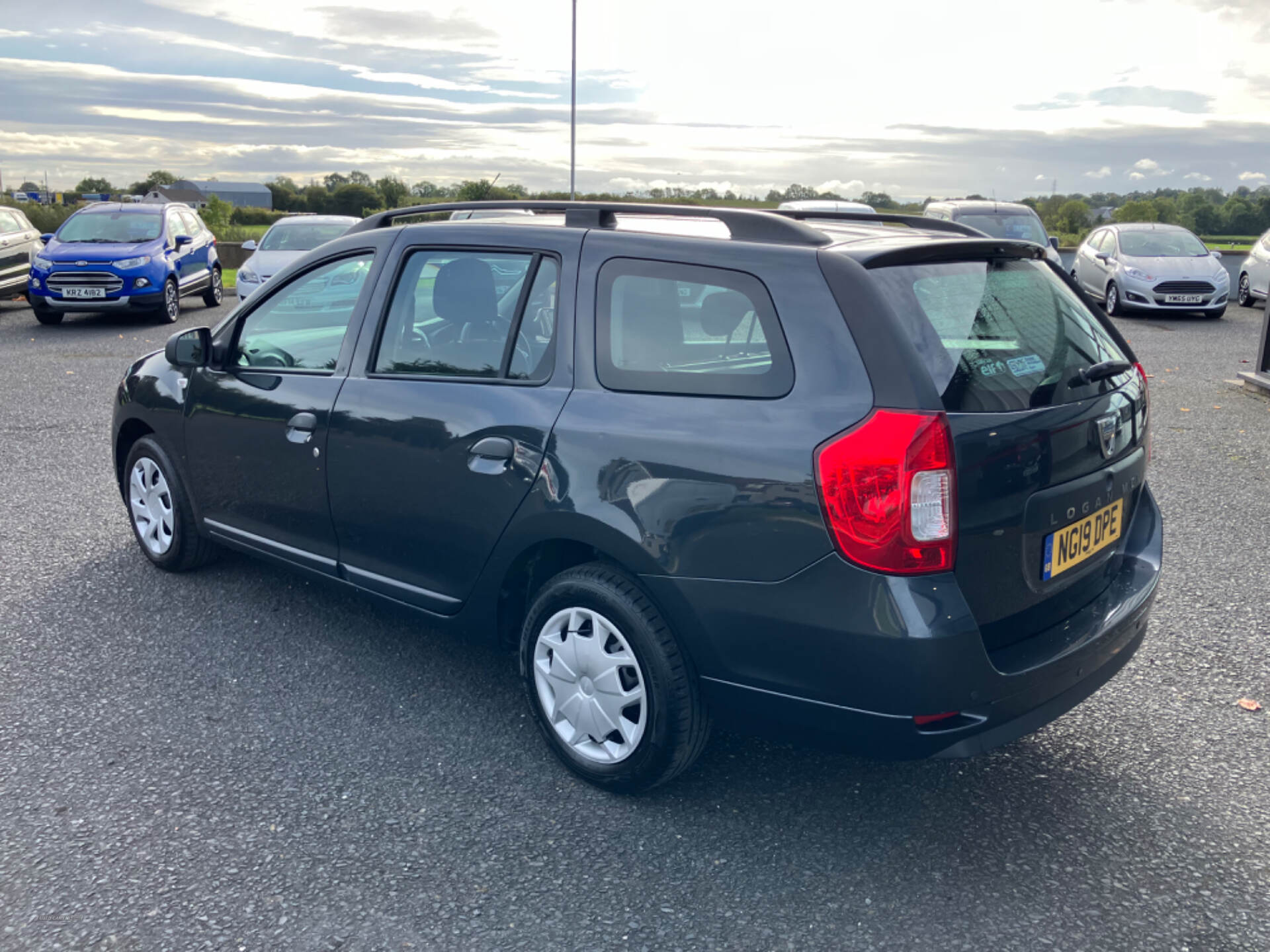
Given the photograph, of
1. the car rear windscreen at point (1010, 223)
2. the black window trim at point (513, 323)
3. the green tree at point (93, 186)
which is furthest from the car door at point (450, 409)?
the green tree at point (93, 186)

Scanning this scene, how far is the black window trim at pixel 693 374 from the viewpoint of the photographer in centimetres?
283

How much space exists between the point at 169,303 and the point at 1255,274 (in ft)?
60.6

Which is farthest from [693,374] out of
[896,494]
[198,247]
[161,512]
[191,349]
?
[198,247]

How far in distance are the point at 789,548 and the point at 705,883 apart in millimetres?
924

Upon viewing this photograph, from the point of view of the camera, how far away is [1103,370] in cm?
320

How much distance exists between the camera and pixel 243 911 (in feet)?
8.89

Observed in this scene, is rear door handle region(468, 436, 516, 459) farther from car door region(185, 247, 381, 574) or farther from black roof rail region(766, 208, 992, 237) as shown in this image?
black roof rail region(766, 208, 992, 237)

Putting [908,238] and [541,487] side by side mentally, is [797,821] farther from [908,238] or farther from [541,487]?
[908,238]

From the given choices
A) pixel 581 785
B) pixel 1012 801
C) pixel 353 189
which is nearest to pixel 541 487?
pixel 581 785

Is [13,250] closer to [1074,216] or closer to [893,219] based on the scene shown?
[893,219]

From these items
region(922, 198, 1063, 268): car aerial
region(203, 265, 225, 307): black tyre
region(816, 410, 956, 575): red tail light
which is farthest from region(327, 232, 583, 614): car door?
region(203, 265, 225, 307): black tyre

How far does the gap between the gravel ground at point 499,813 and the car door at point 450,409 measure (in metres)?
0.58

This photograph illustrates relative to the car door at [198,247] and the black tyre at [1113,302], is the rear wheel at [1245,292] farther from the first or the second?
the car door at [198,247]

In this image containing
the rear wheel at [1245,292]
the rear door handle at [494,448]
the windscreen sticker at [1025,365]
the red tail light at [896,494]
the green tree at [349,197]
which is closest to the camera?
the red tail light at [896,494]
